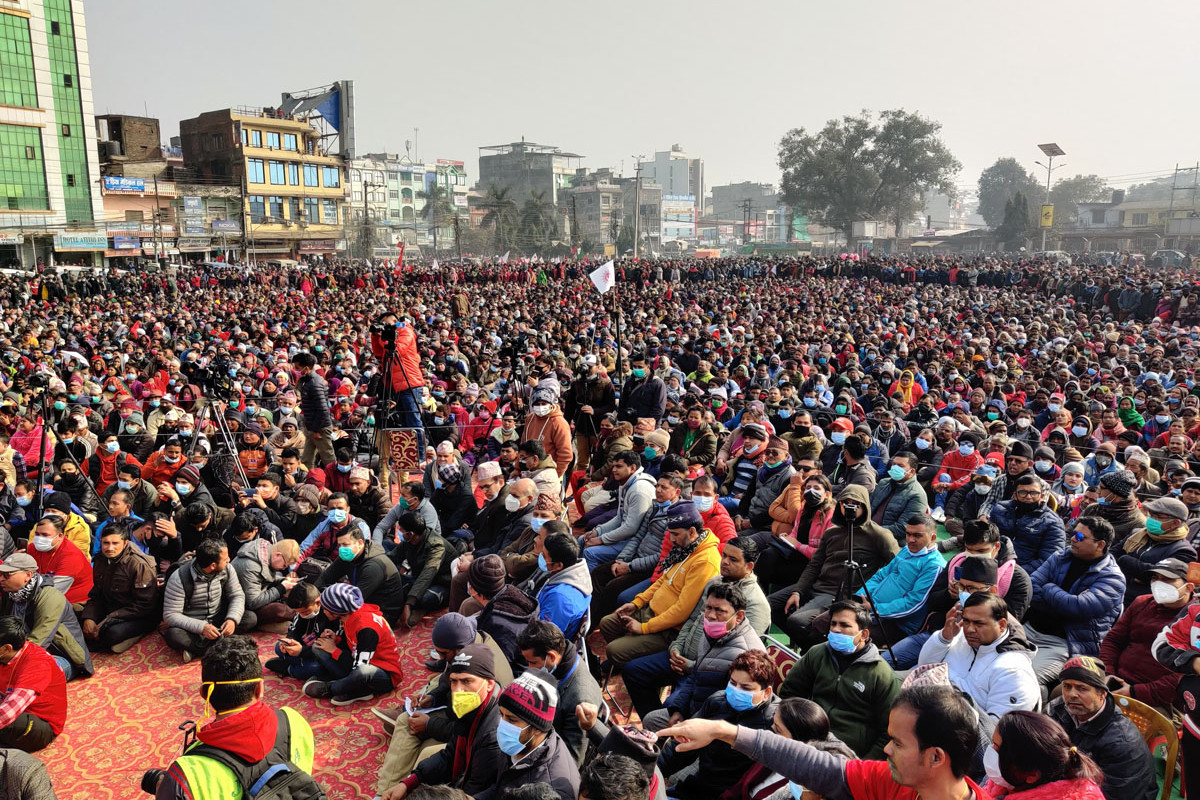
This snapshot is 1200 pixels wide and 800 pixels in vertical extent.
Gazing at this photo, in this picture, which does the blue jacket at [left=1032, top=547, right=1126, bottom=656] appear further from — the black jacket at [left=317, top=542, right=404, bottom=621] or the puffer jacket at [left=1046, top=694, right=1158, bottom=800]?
the black jacket at [left=317, top=542, right=404, bottom=621]

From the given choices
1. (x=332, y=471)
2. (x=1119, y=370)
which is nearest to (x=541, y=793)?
(x=332, y=471)

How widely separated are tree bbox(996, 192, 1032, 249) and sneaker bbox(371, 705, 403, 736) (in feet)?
215

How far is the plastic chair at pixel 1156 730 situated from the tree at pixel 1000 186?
9185 cm

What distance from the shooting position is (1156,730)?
3.53 metres

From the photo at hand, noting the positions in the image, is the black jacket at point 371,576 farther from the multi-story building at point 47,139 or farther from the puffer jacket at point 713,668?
the multi-story building at point 47,139

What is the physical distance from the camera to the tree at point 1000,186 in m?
85.9

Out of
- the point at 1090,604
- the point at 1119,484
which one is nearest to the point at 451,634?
the point at 1090,604

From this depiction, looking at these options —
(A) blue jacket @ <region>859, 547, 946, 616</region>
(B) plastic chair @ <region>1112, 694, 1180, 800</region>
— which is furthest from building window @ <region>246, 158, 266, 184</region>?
(B) plastic chair @ <region>1112, 694, 1180, 800</region>

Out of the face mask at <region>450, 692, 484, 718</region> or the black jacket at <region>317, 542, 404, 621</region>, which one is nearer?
the face mask at <region>450, 692, 484, 718</region>

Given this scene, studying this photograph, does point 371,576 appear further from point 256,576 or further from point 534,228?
point 534,228

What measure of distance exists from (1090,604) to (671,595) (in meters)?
2.27

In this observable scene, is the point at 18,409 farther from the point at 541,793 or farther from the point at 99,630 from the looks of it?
the point at 541,793

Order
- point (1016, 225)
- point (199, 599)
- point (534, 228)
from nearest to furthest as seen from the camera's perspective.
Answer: point (199, 599), point (1016, 225), point (534, 228)

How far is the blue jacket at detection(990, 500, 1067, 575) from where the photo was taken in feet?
17.1
